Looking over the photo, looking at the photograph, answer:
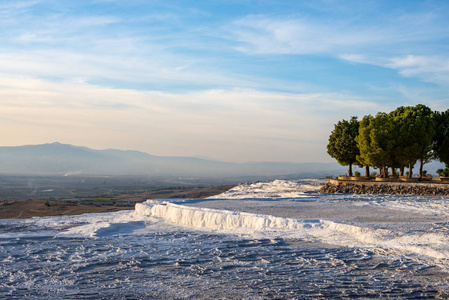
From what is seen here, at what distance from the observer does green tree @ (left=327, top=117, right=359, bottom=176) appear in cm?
4778

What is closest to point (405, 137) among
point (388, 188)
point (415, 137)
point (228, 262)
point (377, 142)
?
point (415, 137)

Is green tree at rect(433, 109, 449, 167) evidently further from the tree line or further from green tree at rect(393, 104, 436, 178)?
green tree at rect(393, 104, 436, 178)

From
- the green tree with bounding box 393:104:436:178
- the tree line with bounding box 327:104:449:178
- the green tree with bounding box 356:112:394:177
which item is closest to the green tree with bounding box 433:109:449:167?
the tree line with bounding box 327:104:449:178

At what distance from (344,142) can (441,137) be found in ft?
31.3

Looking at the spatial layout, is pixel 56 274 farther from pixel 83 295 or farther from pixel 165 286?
pixel 165 286

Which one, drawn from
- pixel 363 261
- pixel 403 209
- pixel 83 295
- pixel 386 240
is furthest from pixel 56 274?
pixel 403 209

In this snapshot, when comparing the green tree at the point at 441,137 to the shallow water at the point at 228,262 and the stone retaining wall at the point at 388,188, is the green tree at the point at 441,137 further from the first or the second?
Answer: the shallow water at the point at 228,262

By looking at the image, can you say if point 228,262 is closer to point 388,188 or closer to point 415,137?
point 388,188

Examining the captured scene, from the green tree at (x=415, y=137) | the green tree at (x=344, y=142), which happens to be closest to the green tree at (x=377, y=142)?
the green tree at (x=415, y=137)

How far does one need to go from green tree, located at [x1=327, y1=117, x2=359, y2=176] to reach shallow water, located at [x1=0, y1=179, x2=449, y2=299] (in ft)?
97.4

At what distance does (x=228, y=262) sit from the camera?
12359 mm

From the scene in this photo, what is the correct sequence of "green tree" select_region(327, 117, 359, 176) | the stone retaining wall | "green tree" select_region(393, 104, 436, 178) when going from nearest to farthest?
the stone retaining wall < "green tree" select_region(393, 104, 436, 178) < "green tree" select_region(327, 117, 359, 176)

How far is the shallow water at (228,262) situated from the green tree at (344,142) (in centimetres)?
2969

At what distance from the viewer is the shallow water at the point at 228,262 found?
9805 millimetres
